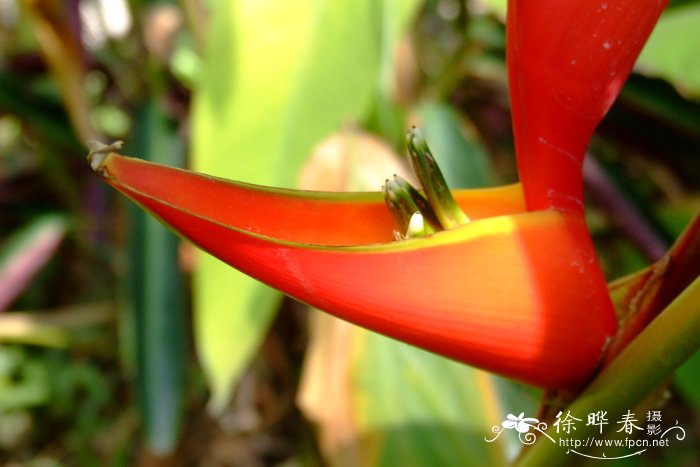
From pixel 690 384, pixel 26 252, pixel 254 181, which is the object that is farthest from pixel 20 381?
pixel 690 384

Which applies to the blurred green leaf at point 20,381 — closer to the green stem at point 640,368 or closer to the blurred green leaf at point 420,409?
the blurred green leaf at point 420,409

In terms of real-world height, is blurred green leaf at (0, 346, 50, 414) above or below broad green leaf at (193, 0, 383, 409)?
below

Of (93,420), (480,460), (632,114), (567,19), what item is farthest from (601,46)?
(93,420)

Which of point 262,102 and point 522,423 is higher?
point 262,102

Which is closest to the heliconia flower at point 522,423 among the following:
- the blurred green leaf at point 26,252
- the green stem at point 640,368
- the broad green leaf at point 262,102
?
the green stem at point 640,368

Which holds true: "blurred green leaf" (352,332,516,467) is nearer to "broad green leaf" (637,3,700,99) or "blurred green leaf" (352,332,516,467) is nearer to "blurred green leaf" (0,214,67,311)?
"broad green leaf" (637,3,700,99)

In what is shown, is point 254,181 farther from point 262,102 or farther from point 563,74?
point 563,74

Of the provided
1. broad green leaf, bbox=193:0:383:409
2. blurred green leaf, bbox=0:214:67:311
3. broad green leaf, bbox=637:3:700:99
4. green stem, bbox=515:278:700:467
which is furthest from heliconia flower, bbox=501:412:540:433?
blurred green leaf, bbox=0:214:67:311
